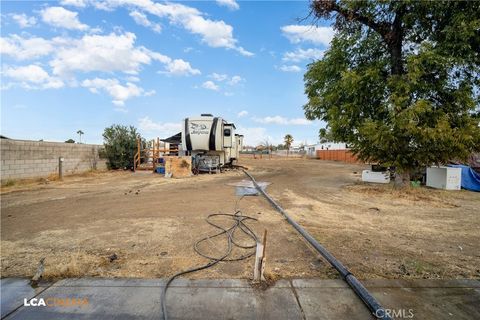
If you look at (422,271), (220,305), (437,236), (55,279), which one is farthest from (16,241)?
(437,236)

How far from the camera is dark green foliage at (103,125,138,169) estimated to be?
20938mm

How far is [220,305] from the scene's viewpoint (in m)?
2.98

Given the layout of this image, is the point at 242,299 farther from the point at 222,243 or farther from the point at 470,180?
the point at 470,180

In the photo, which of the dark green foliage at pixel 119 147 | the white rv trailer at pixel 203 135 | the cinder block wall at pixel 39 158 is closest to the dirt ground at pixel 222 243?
the cinder block wall at pixel 39 158

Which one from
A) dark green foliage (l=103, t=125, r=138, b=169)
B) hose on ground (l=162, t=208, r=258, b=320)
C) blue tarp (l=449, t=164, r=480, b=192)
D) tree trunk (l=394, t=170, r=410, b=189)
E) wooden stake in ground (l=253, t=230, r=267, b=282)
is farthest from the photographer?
dark green foliage (l=103, t=125, r=138, b=169)

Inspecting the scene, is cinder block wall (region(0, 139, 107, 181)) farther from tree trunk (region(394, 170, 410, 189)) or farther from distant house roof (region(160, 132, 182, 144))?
tree trunk (region(394, 170, 410, 189))

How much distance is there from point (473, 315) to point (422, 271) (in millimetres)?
980

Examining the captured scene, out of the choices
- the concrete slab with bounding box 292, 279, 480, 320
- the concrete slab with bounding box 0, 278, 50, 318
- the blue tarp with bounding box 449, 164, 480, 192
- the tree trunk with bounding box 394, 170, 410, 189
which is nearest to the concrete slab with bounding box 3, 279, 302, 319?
the concrete slab with bounding box 0, 278, 50, 318

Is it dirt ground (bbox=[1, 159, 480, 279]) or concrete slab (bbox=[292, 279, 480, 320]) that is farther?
dirt ground (bbox=[1, 159, 480, 279])

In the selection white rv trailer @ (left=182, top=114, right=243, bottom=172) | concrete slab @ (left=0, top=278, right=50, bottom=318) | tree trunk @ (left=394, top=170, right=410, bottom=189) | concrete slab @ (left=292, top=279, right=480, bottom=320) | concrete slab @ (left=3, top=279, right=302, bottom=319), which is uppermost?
white rv trailer @ (left=182, top=114, right=243, bottom=172)

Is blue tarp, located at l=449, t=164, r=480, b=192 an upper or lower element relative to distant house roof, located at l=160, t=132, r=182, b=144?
lower

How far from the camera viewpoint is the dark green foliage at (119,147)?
20.9m

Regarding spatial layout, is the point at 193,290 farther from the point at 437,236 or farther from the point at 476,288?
the point at 437,236

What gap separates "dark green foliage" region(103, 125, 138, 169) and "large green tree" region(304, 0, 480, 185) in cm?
1487
